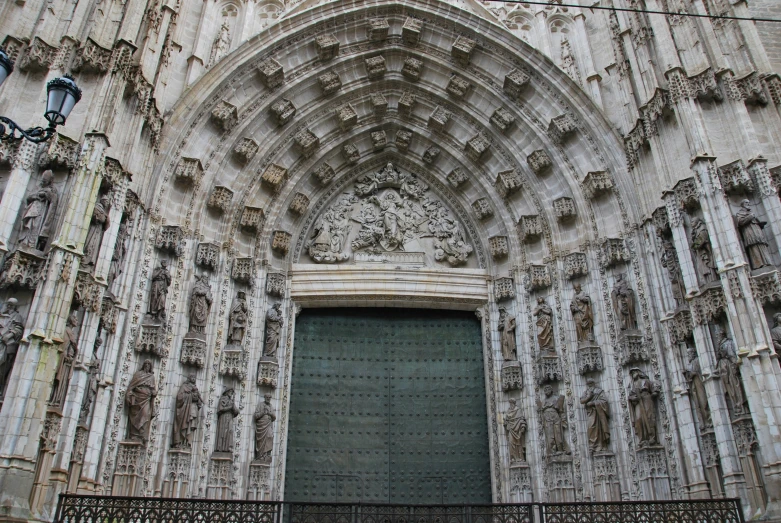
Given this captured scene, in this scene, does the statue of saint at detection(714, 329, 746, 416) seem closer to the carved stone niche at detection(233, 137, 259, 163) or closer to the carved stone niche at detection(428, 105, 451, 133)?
the carved stone niche at detection(428, 105, 451, 133)

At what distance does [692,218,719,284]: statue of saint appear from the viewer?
9.15m

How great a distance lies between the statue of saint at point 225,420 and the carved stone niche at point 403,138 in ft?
21.2

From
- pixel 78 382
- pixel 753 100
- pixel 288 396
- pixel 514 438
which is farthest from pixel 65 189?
pixel 753 100

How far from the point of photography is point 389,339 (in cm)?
1276

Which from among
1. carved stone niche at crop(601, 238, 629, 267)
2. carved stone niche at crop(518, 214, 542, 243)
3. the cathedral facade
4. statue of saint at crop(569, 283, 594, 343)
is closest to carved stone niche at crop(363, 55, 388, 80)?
the cathedral facade

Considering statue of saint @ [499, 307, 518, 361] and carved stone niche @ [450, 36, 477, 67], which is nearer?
statue of saint @ [499, 307, 518, 361]

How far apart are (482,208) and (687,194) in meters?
4.52

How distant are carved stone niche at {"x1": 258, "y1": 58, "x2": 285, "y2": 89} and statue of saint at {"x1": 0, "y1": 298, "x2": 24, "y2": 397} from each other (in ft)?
21.3

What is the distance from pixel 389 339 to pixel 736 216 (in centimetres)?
644

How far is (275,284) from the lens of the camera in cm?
1215

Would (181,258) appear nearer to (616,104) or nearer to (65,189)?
(65,189)

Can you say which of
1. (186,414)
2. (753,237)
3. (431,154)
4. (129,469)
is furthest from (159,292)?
(753,237)

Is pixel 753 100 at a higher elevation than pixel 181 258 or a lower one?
higher

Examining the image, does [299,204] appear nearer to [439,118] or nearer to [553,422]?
[439,118]
